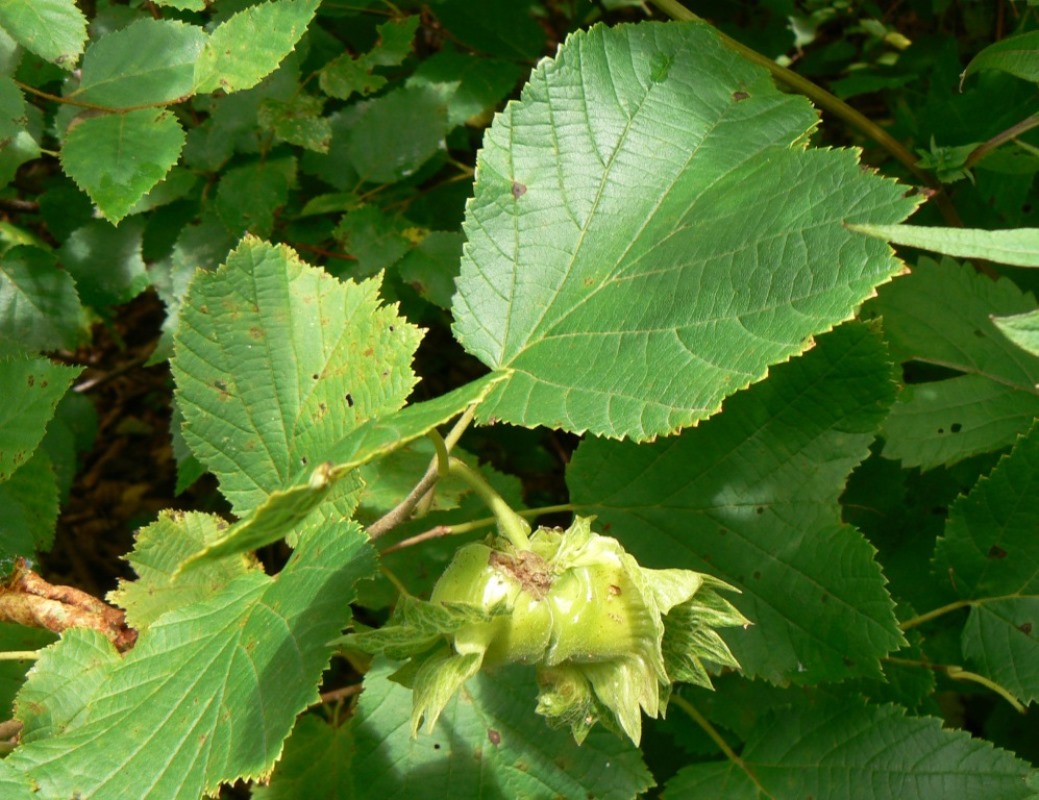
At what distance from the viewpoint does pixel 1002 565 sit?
1.73 meters

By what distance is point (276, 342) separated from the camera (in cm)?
148

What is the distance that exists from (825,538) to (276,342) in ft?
2.94

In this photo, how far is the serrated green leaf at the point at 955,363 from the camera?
6.20 feet

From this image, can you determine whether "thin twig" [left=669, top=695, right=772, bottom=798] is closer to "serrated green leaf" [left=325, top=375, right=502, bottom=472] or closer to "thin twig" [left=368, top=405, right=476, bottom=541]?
"thin twig" [left=368, top=405, right=476, bottom=541]

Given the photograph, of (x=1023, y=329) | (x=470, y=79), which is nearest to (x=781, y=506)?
(x=1023, y=329)

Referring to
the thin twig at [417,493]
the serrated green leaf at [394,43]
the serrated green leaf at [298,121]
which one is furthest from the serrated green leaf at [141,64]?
the thin twig at [417,493]

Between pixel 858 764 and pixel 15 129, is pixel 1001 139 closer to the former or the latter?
pixel 858 764

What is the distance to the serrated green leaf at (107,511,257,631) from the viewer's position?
5.06ft

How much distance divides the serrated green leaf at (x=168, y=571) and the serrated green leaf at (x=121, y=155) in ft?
1.65

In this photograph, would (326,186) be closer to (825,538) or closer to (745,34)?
(745,34)

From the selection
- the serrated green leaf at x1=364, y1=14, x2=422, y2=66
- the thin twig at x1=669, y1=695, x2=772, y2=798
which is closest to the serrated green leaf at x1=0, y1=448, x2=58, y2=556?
the serrated green leaf at x1=364, y1=14, x2=422, y2=66

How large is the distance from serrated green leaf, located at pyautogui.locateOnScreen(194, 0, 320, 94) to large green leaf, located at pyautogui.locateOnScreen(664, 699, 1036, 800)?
1.40 m

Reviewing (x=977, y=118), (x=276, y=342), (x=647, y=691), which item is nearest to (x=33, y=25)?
(x=276, y=342)

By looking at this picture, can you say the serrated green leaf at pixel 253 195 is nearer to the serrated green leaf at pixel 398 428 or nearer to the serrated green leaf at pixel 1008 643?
the serrated green leaf at pixel 398 428
